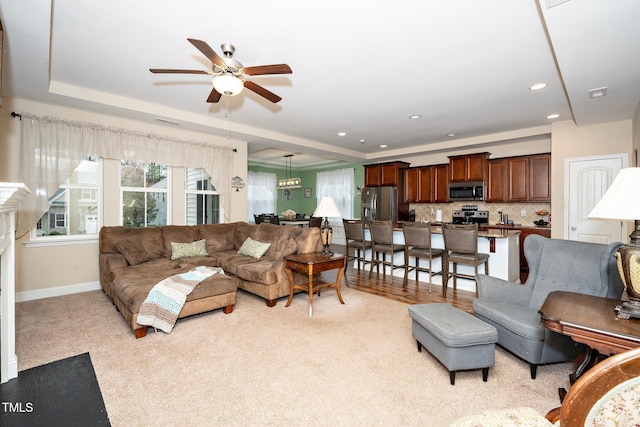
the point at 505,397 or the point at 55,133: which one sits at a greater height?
the point at 55,133

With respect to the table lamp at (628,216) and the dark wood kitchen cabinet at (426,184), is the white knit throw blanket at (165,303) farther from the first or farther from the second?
A: the dark wood kitchen cabinet at (426,184)

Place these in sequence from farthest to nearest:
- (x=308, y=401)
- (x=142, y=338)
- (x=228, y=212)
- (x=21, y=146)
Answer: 1. (x=228, y=212)
2. (x=21, y=146)
3. (x=142, y=338)
4. (x=308, y=401)

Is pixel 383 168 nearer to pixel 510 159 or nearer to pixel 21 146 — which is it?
pixel 510 159

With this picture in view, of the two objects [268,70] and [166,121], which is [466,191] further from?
[166,121]

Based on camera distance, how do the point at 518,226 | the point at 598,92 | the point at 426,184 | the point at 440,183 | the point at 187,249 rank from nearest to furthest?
the point at 598,92
the point at 187,249
the point at 518,226
the point at 440,183
the point at 426,184

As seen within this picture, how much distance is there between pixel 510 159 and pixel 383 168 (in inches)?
113

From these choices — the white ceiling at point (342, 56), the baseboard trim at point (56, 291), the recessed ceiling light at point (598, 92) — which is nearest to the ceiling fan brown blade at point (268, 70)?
the white ceiling at point (342, 56)

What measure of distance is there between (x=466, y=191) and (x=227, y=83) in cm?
576

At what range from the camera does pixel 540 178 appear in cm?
570

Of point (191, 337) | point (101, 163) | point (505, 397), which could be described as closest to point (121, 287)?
point (191, 337)

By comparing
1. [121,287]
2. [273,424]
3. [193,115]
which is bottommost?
[273,424]

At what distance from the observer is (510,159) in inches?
236

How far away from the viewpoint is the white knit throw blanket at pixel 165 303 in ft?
9.26

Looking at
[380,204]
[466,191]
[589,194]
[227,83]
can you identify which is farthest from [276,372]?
[380,204]
